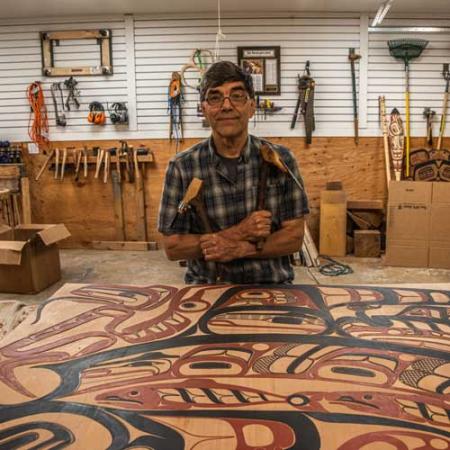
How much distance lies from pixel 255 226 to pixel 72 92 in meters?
4.23

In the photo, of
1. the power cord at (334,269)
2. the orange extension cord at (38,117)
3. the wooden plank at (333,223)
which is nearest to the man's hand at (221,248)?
the power cord at (334,269)

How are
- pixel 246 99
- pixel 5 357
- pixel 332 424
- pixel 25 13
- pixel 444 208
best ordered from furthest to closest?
pixel 25 13
pixel 444 208
pixel 246 99
pixel 5 357
pixel 332 424

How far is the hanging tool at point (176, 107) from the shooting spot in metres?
5.03

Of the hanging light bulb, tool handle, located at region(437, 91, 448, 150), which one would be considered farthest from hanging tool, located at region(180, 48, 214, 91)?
tool handle, located at region(437, 91, 448, 150)

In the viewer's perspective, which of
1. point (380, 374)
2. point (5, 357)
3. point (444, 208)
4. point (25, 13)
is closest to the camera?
point (380, 374)

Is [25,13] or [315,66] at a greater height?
[25,13]

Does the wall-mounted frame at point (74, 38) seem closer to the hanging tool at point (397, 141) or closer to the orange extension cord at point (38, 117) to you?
the orange extension cord at point (38, 117)

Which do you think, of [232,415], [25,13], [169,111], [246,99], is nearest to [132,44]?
[169,111]

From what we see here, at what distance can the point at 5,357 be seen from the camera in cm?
115

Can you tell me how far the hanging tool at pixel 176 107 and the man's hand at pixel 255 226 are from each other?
3627 mm

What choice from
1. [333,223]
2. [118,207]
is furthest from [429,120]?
[118,207]

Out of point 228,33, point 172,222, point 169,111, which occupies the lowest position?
point 172,222

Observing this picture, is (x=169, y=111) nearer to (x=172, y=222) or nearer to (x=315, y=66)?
(x=315, y=66)

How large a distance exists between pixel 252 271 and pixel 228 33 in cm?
392
